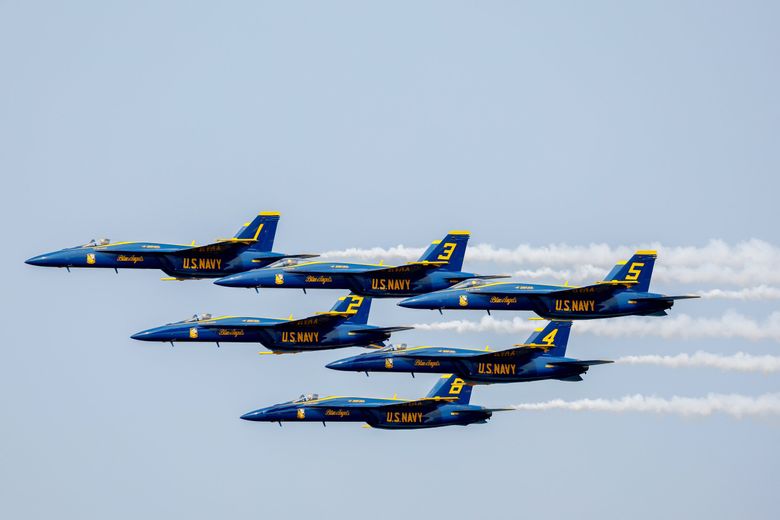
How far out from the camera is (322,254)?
15938 cm

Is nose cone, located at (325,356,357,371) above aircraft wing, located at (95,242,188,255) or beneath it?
beneath

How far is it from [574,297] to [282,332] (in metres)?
20.8

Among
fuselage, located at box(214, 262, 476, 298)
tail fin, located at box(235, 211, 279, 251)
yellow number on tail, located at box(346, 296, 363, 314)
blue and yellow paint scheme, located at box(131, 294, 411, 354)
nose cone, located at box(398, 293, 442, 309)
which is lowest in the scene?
blue and yellow paint scheme, located at box(131, 294, 411, 354)

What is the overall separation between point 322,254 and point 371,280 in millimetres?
6969

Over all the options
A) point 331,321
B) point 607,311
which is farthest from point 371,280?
point 607,311

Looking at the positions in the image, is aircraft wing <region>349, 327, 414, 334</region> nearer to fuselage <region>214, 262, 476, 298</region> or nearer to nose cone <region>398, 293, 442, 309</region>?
nose cone <region>398, 293, 442, 309</region>

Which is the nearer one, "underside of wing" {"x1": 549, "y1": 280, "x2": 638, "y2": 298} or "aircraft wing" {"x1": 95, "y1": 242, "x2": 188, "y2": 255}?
"underside of wing" {"x1": 549, "y1": 280, "x2": 638, "y2": 298}

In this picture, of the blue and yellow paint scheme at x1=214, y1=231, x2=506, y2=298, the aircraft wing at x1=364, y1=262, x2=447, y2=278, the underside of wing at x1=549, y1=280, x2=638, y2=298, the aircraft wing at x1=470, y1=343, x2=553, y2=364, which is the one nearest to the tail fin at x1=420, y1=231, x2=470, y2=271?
the blue and yellow paint scheme at x1=214, y1=231, x2=506, y2=298

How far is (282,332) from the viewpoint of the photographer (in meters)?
158

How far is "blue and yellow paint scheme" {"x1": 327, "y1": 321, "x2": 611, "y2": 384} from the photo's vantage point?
159875mm

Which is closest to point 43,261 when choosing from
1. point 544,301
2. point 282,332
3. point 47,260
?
point 47,260

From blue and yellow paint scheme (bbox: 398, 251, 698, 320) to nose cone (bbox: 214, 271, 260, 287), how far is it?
33.8 feet

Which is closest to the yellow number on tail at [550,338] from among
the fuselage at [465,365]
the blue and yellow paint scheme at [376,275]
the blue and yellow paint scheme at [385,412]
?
the fuselage at [465,365]

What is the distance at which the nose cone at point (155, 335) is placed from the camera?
521 feet
